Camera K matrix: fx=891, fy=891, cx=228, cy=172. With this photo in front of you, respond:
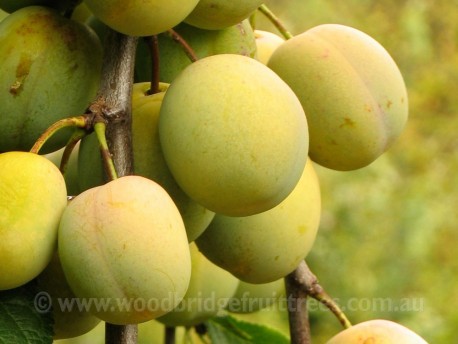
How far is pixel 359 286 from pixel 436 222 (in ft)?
1.75

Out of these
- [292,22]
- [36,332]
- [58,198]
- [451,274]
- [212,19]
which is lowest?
[451,274]

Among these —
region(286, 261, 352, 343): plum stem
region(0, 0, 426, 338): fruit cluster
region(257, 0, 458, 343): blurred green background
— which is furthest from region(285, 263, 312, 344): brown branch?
region(257, 0, 458, 343): blurred green background

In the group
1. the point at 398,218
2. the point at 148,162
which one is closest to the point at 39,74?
the point at 148,162

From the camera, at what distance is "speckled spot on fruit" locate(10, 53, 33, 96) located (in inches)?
33.7

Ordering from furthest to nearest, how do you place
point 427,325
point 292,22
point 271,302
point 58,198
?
point 292,22 → point 427,325 → point 271,302 → point 58,198

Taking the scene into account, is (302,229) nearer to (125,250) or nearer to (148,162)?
(148,162)

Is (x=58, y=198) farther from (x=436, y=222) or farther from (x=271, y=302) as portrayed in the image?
(x=436, y=222)

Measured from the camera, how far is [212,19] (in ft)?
2.85

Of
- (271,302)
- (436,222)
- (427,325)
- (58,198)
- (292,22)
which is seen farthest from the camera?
(292,22)

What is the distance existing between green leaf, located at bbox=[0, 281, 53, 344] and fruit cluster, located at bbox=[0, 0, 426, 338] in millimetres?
33

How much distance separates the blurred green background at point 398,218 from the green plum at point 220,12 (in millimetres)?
1965

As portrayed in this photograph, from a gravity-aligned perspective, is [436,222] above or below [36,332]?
below

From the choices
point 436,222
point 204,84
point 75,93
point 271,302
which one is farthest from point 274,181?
point 436,222

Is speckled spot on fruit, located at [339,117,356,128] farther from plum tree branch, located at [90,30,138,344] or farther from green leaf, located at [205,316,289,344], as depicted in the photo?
green leaf, located at [205,316,289,344]
